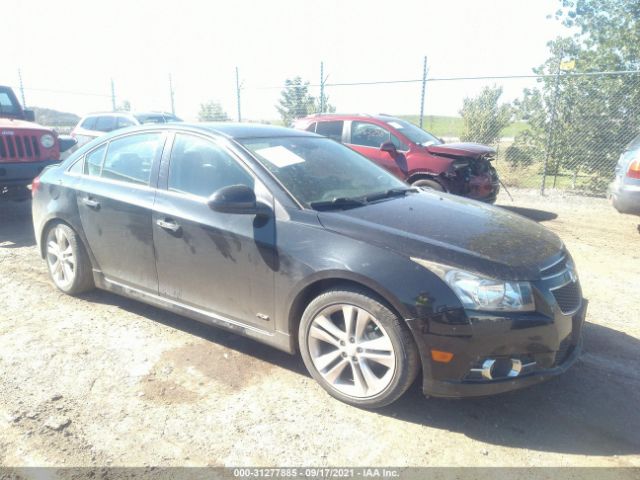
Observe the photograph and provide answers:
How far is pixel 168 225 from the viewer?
3580 millimetres

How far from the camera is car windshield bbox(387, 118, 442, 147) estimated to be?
8194mm

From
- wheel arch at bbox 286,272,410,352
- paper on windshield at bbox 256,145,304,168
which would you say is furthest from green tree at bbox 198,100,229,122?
wheel arch at bbox 286,272,410,352

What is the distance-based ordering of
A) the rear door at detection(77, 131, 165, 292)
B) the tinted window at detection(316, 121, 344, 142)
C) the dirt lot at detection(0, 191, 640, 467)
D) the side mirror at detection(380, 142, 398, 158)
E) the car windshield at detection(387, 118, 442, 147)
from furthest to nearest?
1. the tinted window at detection(316, 121, 344, 142)
2. the car windshield at detection(387, 118, 442, 147)
3. the side mirror at detection(380, 142, 398, 158)
4. the rear door at detection(77, 131, 165, 292)
5. the dirt lot at detection(0, 191, 640, 467)

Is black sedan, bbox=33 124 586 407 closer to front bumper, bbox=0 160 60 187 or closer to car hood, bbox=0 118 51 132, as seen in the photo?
front bumper, bbox=0 160 60 187

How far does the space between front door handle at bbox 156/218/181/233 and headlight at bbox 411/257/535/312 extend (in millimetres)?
1846

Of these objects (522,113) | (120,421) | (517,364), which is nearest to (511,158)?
(522,113)

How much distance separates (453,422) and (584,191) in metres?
9.31

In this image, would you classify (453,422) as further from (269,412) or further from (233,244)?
(233,244)

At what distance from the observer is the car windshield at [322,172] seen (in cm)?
333

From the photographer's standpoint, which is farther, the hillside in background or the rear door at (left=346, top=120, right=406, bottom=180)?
the hillside in background

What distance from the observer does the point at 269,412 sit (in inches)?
116

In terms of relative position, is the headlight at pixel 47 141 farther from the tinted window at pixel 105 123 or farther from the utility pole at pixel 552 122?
the utility pole at pixel 552 122

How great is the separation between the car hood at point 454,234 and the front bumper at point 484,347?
0.26 m

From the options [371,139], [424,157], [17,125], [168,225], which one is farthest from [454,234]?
[17,125]
